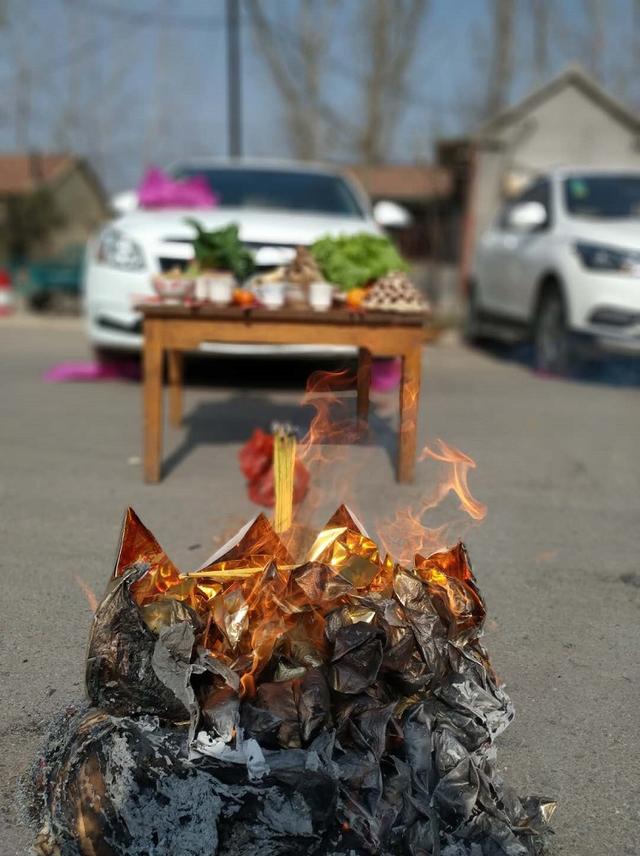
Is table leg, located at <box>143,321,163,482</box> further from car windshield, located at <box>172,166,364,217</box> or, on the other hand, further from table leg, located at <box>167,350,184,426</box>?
car windshield, located at <box>172,166,364,217</box>

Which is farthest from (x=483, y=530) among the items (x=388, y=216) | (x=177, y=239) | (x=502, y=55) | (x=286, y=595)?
(x=502, y=55)

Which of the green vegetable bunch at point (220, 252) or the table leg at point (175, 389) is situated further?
the table leg at point (175, 389)

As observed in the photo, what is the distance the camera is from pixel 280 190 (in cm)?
883

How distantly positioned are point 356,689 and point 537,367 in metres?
8.07

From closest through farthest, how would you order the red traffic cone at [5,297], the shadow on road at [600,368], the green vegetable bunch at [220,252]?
the green vegetable bunch at [220,252] → the shadow on road at [600,368] → the red traffic cone at [5,297]

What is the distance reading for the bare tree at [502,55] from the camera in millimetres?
29703

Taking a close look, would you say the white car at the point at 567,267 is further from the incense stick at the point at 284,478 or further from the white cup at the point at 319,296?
the incense stick at the point at 284,478

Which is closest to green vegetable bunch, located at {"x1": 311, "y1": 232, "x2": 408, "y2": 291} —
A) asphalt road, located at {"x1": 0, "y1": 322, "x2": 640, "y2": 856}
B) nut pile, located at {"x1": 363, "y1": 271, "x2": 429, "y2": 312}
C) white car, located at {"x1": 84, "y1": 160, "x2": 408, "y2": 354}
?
nut pile, located at {"x1": 363, "y1": 271, "x2": 429, "y2": 312}

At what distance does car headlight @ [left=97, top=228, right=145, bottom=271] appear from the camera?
738 cm

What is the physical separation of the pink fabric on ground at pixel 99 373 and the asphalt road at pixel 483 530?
0.21m

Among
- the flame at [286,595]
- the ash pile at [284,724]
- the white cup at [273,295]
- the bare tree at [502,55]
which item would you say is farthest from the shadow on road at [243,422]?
the bare tree at [502,55]

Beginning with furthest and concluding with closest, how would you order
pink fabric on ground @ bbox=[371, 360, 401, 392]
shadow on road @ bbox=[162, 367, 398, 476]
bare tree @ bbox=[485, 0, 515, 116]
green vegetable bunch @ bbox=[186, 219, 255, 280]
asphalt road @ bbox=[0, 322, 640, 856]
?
bare tree @ bbox=[485, 0, 515, 116] → pink fabric on ground @ bbox=[371, 360, 401, 392] → shadow on road @ bbox=[162, 367, 398, 476] → green vegetable bunch @ bbox=[186, 219, 255, 280] → asphalt road @ bbox=[0, 322, 640, 856]

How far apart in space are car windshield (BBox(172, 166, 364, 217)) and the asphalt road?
5.07 feet

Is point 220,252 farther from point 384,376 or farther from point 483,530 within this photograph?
point 384,376
